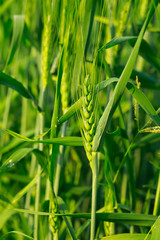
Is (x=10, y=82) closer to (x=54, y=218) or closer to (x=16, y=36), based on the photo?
(x=16, y=36)

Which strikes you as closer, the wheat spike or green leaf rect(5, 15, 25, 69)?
the wheat spike

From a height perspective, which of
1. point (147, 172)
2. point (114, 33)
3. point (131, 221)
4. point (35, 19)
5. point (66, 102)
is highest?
point (35, 19)

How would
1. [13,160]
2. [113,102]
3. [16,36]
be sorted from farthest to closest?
[16,36], [13,160], [113,102]

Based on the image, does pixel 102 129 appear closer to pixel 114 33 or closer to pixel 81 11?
pixel 81 11

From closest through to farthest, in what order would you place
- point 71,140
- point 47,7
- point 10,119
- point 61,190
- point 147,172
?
point 71,140 → point 47,7 → point 61,190 → point 147,172 → point 10,119

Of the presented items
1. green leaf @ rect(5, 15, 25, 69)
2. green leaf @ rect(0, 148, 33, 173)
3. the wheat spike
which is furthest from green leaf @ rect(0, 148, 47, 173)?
green leaf @ rect(5, 15, 25, 69)

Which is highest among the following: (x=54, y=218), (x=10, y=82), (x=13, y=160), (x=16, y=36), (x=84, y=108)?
(x=16, y=36)

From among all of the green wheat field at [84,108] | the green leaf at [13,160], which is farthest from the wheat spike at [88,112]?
the green leaf at [13,160]

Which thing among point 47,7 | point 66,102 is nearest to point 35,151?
point 66,102

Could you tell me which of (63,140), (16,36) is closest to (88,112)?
(63,140)

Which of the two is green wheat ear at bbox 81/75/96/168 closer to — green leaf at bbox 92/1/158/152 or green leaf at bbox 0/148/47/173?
green leaf at bbox 92/1/158/152

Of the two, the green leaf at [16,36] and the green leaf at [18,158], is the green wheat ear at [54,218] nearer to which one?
the green leaf at [18,158]
